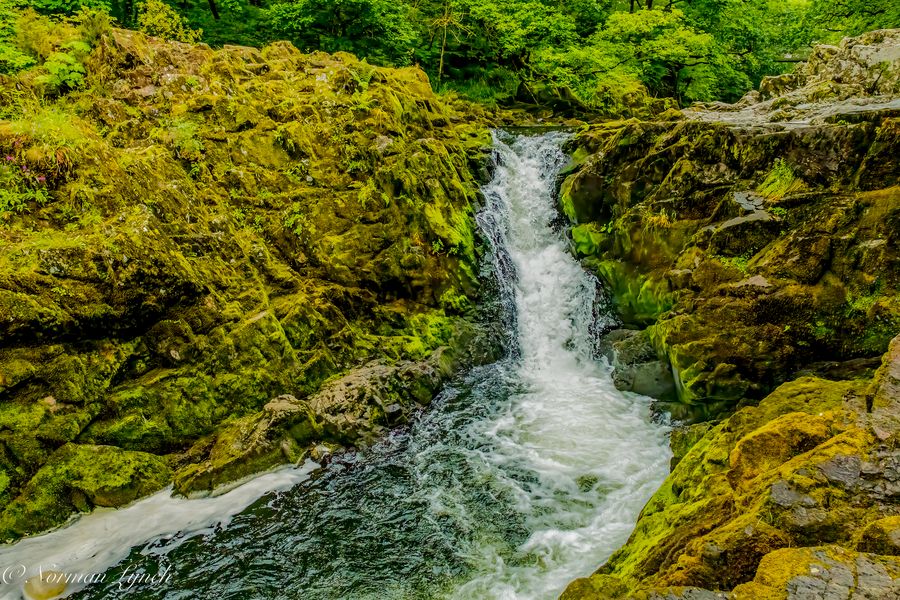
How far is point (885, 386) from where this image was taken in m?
3.81

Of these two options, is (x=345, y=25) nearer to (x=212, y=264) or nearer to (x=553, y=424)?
(x=212, y=264)

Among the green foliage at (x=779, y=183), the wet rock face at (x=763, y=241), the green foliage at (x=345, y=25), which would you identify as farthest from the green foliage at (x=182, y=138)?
the green foliage at (x=779, y=183)

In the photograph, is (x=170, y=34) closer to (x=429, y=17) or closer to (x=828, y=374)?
(x=429, y=17)

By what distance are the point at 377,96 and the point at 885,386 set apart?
11.7 m

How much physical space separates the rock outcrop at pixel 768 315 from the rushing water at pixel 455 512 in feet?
3.39

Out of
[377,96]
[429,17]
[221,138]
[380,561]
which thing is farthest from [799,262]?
[429,17]

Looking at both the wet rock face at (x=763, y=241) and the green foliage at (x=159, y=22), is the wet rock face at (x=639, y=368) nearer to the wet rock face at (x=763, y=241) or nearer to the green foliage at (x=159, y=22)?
the wet rock face at (x=763, y=241)

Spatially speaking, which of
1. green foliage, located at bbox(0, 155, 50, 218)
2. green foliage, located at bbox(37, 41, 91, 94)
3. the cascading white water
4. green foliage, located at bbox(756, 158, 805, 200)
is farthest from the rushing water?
green foliage, located at bbox(37, 41, 91, 94)

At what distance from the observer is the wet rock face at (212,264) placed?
275 inches

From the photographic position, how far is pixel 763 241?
795 centimetres

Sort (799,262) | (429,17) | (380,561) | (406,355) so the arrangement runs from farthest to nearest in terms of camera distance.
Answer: (429,17), (406,355), (799,262), (380,561)

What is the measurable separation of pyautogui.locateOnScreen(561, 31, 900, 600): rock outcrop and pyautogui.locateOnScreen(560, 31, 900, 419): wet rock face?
0.03m

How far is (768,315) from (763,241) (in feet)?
4.70

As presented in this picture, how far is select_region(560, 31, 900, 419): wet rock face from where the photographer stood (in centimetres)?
677
